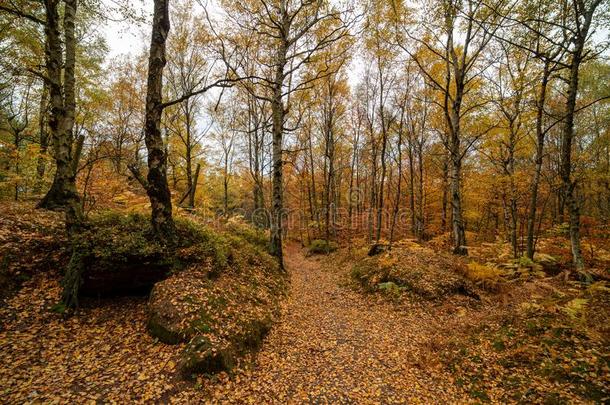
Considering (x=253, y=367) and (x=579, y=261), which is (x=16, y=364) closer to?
(x=253, y=367)

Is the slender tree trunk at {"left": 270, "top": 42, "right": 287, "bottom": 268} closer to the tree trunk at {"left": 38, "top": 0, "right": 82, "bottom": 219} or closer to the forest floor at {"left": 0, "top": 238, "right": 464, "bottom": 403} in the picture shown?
the forest floor at {"left": 0, "top": 238, "right": 464, "bottom": 403}

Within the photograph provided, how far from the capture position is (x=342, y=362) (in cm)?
489

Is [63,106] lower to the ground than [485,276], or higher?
higher

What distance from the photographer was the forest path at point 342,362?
3.99 meters

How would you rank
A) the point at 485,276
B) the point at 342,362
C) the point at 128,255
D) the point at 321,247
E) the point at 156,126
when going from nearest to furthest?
the point at 342,362
the point at 128,255
the point at 156,126
the point at 485,276
the point at 321,247

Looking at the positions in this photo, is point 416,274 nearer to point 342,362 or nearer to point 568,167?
point 342,362

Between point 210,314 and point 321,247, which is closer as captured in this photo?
point 210,314

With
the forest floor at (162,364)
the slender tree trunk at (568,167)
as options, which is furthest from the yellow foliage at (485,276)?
the forest floor at (162,364)

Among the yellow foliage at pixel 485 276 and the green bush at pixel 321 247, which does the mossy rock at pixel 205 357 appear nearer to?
the yellow foliage at pixel 485 276

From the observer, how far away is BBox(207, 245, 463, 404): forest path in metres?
3.99

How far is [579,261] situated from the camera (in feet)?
22.8

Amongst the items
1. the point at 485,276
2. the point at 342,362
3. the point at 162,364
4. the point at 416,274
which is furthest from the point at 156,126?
the point at 485,276

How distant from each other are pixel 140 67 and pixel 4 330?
19.1 m

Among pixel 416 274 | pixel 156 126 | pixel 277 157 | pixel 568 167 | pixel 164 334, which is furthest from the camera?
pixel 277 157
